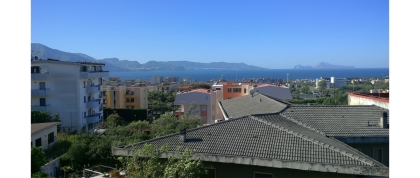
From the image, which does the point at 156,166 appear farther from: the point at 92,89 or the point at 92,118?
the point at 92,89

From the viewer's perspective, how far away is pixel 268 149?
4977 mm

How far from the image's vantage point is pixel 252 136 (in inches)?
216

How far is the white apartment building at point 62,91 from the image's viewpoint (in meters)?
19.4

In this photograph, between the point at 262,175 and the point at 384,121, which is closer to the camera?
the point at 262,175

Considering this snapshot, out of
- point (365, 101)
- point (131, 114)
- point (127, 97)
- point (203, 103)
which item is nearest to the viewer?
point (365, 101)

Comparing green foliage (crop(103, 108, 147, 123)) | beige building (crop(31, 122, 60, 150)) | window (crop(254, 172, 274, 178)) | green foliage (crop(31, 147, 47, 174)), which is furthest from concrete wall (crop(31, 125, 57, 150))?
green foliage (crop(103, 108, 147, 123))

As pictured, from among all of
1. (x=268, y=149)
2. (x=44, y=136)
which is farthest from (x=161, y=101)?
(x=268, y=149)

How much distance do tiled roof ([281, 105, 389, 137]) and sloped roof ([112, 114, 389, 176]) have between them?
177cm

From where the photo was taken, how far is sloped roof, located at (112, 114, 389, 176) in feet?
14.8

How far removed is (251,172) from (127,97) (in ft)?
101

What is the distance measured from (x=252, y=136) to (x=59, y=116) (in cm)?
1655

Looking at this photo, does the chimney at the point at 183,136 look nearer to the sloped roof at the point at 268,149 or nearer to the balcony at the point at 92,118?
the sloped roof at the point at 268,149
